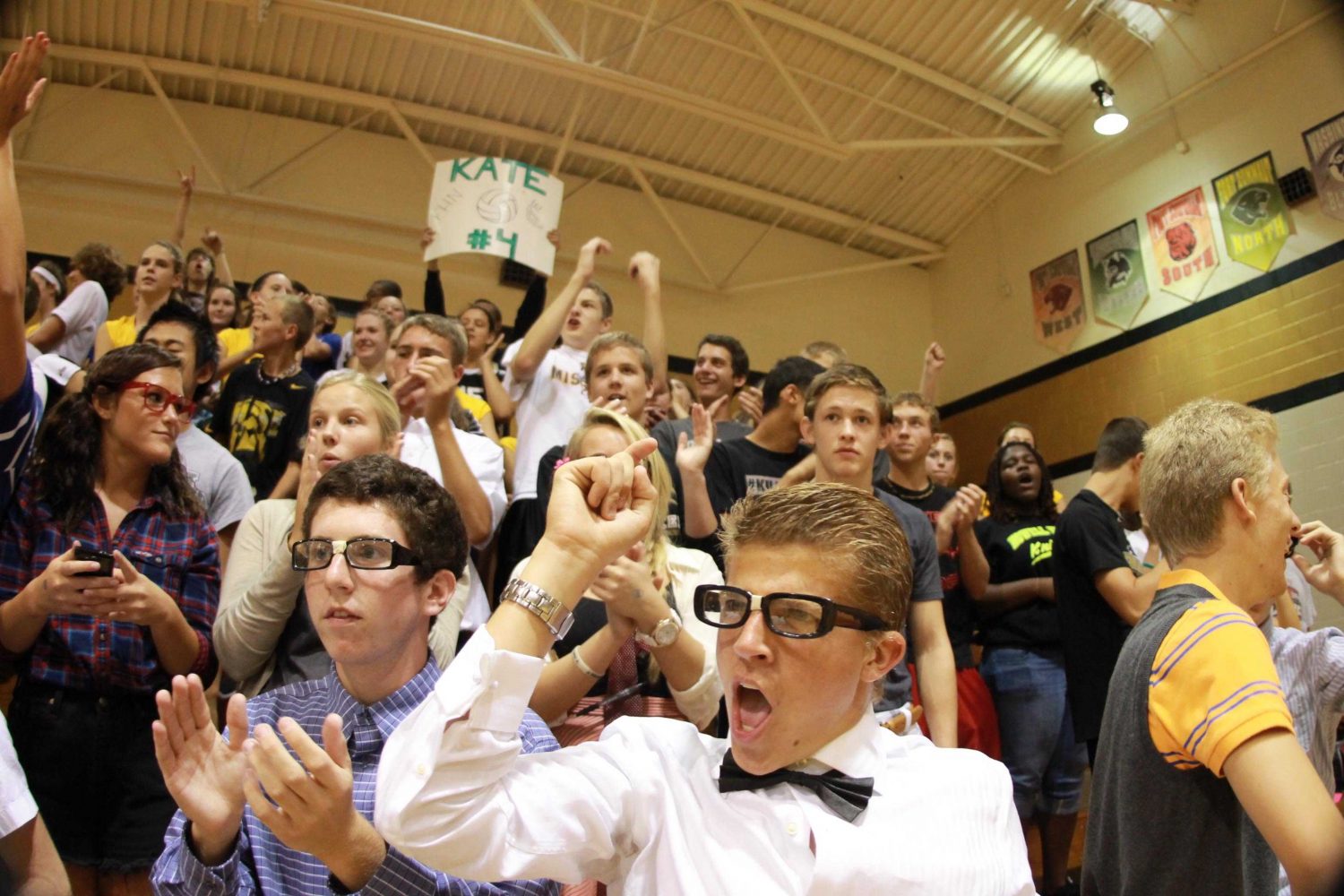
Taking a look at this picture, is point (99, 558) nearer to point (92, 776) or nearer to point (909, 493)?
point (92, 776)

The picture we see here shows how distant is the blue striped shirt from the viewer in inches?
52.2

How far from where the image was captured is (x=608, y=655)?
7.07 ft

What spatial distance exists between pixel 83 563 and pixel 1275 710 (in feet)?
7.26

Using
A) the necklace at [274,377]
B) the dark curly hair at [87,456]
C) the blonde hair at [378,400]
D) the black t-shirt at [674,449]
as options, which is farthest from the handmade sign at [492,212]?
the dark curly hair at [87,456]

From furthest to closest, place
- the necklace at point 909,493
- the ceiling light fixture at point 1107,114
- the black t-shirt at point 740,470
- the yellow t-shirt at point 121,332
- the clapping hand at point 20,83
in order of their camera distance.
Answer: the ceiling light fixture at point 1107,114 < the yellow t-shirt at point 121,332 < the necklace at point 909,493 < the black t-shirt at point 740,470 < the clapping hand at point 20,83

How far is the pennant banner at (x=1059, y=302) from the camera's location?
372 inches

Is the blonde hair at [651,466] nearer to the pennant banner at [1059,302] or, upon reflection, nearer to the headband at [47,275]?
the headband at [47,275]

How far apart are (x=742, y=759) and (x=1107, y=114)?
8400 mm

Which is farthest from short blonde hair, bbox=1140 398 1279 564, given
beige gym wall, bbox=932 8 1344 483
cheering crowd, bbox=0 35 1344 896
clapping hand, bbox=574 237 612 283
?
beige gym wall, bbox=932 8 1344 483

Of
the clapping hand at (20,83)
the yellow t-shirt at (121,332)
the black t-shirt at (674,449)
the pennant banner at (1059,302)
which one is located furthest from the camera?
the pennant banner at (1059,302)

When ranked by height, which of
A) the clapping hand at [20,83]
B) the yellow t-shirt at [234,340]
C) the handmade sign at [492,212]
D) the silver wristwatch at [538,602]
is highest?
the handmade sign at [492,212]

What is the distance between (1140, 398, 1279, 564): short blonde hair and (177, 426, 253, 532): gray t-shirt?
2513mm

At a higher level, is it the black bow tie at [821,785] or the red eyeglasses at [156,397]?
the red eyeglasses at [156,397]

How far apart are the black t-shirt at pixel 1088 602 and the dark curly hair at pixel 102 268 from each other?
4.91 meters
